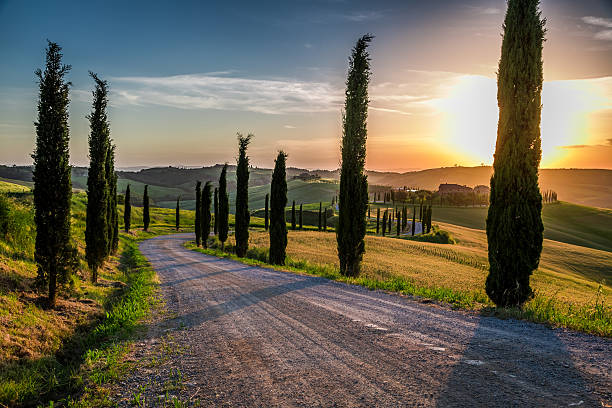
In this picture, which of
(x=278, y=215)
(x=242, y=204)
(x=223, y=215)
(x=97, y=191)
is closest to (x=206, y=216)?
(x=223, y=215)

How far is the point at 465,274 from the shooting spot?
34.1 meters

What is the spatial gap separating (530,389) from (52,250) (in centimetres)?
1224

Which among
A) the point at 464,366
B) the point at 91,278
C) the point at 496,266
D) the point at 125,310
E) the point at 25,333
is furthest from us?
the point at 91,278

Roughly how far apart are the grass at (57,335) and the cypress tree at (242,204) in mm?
18361

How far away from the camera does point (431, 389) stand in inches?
184

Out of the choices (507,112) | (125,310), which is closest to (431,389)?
(125,310)

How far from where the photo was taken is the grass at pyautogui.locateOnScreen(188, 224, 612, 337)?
8649 millimetres

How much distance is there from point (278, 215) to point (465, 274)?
62.5 ft

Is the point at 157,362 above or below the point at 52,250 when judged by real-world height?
below

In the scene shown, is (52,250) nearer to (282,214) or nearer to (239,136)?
(282,214)

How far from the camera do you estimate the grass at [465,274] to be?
865cm

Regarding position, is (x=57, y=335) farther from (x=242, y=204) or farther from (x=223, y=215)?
(x=223, y=215)

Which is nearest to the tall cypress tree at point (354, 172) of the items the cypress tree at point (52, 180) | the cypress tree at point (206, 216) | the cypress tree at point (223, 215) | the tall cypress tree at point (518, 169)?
the tall cypress tree at point (518, 169)

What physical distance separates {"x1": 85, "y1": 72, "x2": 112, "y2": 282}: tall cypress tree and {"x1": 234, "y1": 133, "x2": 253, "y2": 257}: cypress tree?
13991mm
